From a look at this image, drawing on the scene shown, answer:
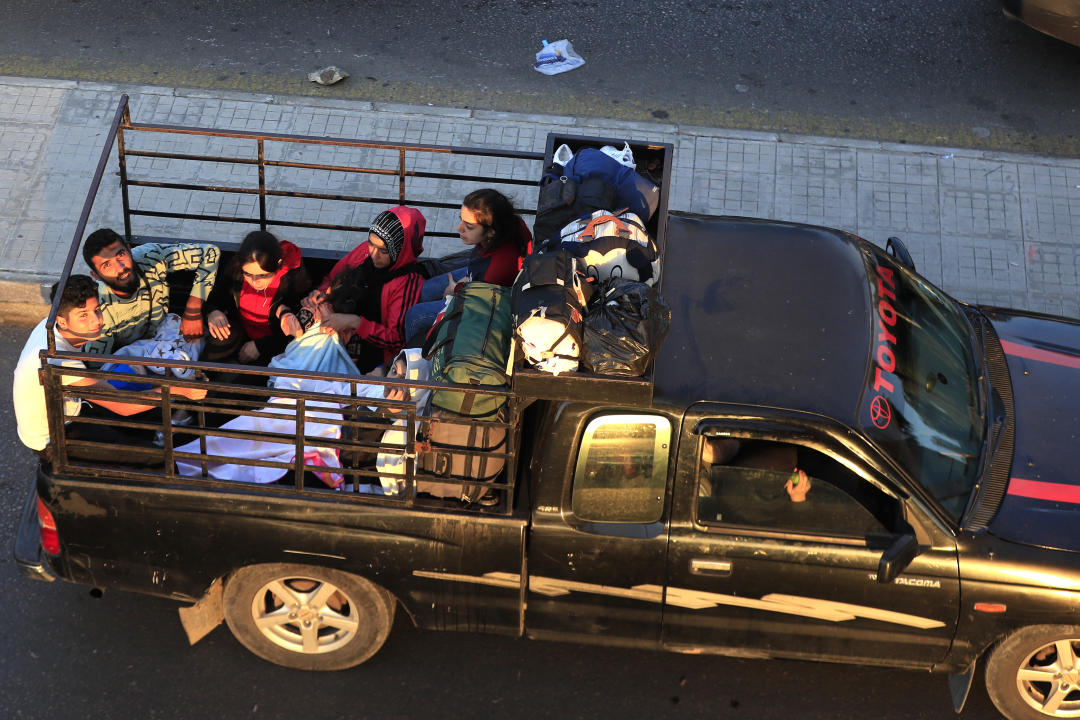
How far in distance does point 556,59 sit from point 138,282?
16.7ft

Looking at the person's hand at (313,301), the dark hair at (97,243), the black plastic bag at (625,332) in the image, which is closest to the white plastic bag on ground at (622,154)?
the black plastic bag at (625,332)

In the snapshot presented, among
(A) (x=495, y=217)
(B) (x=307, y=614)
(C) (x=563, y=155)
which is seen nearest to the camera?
(B) (x=307, y=614)

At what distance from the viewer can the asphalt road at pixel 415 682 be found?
5496 mm

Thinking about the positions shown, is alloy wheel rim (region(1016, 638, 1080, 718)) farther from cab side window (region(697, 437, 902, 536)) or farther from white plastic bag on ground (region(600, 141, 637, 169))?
white plastic bag on ground (region(600, 141, 637, 169))

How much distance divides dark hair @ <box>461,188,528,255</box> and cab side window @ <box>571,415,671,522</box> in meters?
1.64

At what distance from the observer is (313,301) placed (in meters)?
6.13

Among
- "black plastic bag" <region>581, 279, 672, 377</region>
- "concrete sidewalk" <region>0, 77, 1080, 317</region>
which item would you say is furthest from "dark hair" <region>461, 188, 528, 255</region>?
"concrete sidewalk" <region>0, 77, 1080, 317</region>

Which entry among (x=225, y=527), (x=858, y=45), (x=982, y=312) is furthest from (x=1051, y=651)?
(x=858, y=45)

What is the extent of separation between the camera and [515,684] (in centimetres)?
564

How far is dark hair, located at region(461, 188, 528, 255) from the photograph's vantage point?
6.04 m

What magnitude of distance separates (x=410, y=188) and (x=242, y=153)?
1361mm

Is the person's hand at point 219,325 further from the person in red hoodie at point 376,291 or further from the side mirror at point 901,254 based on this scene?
the side mirror at point 901,254

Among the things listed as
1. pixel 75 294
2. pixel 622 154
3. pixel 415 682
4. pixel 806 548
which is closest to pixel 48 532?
pixel 75 294

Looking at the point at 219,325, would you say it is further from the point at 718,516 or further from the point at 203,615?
the point at 718,516
